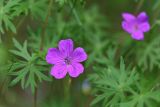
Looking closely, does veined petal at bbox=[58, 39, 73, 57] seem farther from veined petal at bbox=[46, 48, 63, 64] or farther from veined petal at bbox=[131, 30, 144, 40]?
veined petal at bbox=[131, 30, 144, 40]

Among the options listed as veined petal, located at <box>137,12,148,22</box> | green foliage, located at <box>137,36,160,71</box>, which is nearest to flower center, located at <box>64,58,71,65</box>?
veined petal, located at <box>137,12,148,22</box>

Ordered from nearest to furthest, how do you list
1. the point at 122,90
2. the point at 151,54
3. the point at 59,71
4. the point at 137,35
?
1. the point at 59,71
2. the point at 122,90
3. the point at 137,35
4. the point at 151,54

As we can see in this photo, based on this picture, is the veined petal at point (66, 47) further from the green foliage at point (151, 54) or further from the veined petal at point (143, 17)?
the green foliage at point (151, 54)

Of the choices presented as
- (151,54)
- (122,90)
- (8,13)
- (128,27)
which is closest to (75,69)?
(122,90)

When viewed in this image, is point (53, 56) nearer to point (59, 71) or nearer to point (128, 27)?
point (59, 71)

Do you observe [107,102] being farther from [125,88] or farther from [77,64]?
[77,64]

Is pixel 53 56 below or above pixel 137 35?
below

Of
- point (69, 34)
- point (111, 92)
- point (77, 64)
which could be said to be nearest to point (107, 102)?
point (111, 92)
